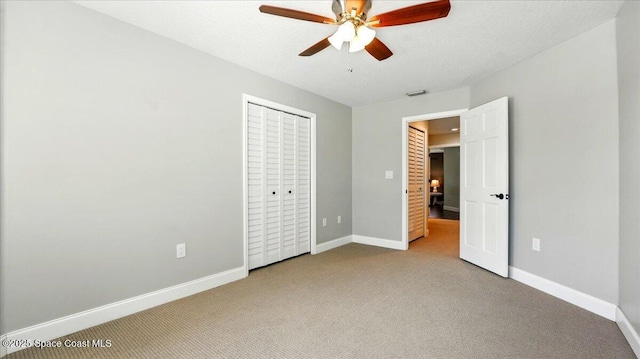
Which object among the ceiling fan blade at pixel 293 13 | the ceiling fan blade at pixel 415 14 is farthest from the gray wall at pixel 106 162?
the ceiling fan blade at pixel 415 14

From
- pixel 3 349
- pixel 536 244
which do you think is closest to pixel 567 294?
pixel 536 244

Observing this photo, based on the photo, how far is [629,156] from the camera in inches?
76.0

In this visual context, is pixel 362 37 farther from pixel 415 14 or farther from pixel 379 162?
pixel 379 162

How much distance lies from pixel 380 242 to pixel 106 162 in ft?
12.4

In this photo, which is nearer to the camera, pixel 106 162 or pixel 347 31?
pixel 347 31

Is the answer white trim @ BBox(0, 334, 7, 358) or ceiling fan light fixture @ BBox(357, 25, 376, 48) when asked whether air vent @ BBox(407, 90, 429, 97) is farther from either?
white trim @ BBox(0, 334, 7, 358)

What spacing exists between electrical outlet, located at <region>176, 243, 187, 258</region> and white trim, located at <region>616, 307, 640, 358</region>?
3.42 metres

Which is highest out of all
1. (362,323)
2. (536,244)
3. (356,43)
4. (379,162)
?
(356,43)

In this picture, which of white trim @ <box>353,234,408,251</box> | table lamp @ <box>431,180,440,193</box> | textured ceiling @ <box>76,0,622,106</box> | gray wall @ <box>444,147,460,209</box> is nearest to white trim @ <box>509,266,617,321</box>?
white trim @ <box>353,234,408,251</box>

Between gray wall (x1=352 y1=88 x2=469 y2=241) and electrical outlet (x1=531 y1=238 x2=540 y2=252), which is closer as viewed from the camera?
electrical outlet (x1=531 y1=238 x2=540 y2=252)

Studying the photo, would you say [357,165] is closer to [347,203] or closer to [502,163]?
[347,203]

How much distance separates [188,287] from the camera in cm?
260

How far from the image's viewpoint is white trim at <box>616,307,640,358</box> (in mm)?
1712

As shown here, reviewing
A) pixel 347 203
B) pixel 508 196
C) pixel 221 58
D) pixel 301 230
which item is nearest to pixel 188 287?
pixel 301 230
